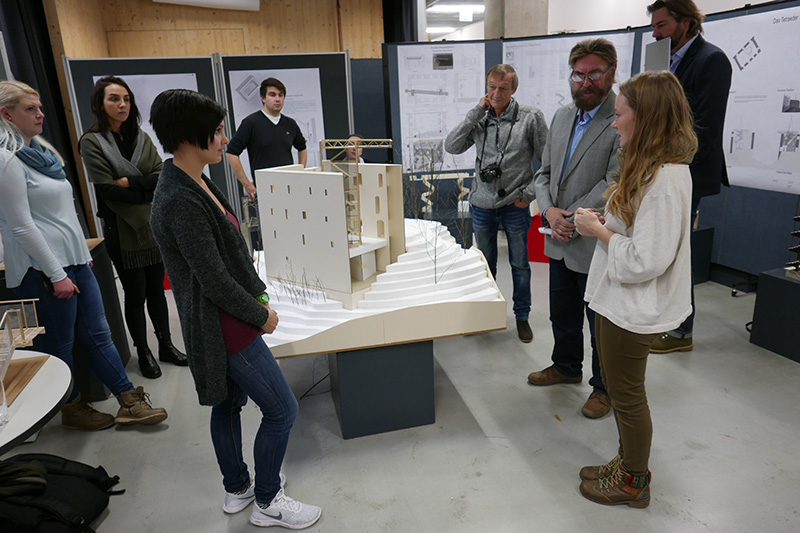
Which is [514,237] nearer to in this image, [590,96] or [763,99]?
[590,96]

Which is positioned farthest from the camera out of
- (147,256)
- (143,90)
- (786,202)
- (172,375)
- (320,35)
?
(320,35)

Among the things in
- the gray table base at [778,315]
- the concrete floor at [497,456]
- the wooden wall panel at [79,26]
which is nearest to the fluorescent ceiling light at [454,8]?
the wooden wall panel at [79,26]

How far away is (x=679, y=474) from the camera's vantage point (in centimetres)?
209

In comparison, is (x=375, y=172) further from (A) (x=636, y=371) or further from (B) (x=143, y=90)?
(B) (x=143, y=90)

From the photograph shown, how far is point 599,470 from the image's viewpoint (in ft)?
6.62

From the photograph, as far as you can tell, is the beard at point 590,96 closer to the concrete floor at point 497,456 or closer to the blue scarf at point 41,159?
the concrete floor at point 497,456

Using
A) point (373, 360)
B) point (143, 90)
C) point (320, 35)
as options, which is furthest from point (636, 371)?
point (320, 35)

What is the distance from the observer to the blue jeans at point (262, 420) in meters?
1.64

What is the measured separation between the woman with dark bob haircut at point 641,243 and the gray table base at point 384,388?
82 cm

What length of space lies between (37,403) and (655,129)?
183 cm

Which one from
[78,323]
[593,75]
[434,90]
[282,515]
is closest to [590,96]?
[593,75]

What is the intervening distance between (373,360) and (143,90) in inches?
163

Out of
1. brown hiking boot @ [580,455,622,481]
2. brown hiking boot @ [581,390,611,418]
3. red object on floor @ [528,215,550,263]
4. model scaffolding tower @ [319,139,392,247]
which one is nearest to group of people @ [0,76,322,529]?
model scaffolding tower @ [319,139,392,247]

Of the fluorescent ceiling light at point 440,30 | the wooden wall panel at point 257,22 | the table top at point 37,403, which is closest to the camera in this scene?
the table top at point 37,403
